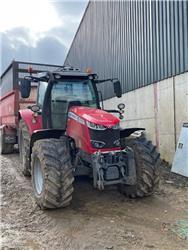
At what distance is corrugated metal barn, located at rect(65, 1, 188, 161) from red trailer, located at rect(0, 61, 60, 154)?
3097 mm

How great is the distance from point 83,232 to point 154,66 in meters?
6.39

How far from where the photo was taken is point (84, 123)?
196 inches

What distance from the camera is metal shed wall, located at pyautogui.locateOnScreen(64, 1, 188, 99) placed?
25.9 ft

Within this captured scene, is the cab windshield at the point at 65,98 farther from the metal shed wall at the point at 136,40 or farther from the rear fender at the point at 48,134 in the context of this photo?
the metal shed wall at the point at 136,40

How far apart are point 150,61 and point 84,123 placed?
17.3 ft

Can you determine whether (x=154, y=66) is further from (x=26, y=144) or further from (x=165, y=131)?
(x=26, y=144)

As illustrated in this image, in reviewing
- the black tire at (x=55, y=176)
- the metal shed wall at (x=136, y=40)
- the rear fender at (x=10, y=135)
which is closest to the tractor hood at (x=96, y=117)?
the black tire at (x=55, y=176)

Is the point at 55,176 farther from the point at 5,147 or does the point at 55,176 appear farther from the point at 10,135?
the point at 5,147

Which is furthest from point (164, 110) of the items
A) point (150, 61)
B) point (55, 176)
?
point (55, 176)

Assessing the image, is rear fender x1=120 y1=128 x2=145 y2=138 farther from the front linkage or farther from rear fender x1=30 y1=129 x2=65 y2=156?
rear fender x1=30 y1=129 x2=65 y2=156

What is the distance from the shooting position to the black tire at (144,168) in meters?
5.24

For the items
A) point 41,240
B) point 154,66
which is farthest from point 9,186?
point 154,66

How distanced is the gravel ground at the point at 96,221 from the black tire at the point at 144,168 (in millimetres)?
219

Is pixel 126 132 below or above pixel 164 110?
below
